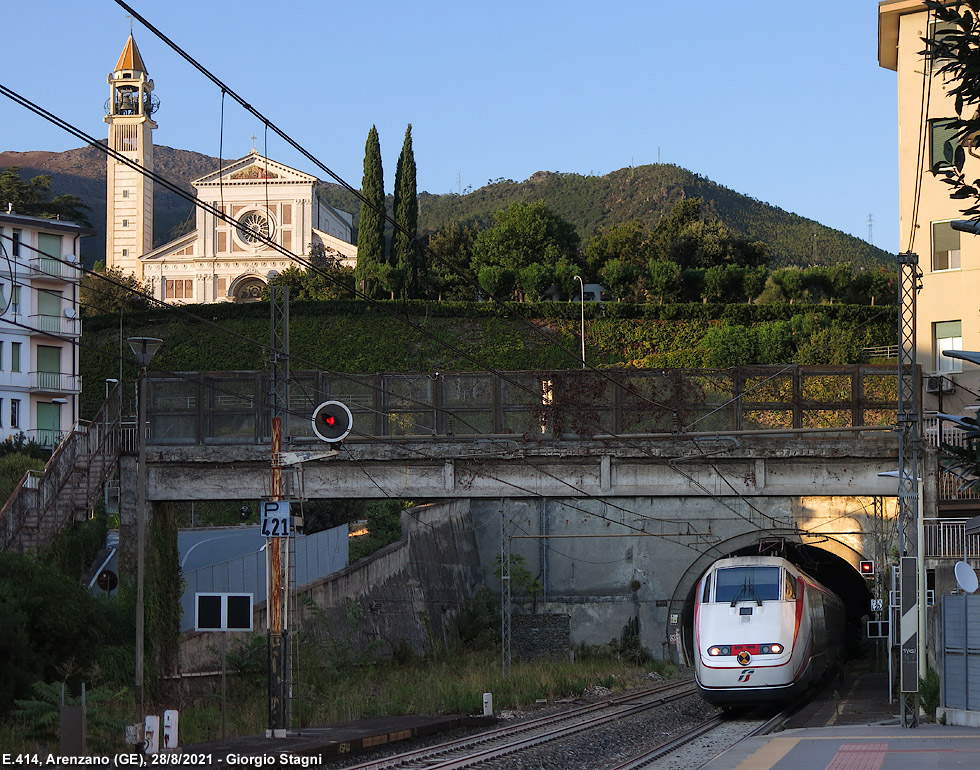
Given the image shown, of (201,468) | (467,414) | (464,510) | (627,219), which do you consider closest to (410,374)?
(467,414)

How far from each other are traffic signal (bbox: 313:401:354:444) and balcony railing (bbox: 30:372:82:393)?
44832 millimetres

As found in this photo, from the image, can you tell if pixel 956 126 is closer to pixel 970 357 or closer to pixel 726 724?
pixel 970 357

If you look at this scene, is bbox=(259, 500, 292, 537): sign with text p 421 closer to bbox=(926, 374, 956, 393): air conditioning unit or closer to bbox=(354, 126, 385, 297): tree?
bbox=(926, 374, 956, 393): air conditioning unit

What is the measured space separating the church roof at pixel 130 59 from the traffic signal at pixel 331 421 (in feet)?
332

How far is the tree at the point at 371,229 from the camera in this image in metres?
81.6

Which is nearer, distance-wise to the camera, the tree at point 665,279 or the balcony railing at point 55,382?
the balcony railing at point 55,382

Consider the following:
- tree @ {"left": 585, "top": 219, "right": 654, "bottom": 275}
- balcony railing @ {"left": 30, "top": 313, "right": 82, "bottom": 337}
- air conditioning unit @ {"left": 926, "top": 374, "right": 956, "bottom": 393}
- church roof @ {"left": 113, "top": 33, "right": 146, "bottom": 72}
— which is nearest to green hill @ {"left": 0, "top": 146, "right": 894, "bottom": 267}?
church roof @ {"left": 113, "top": 33, "right": 146, "bottom": 72}

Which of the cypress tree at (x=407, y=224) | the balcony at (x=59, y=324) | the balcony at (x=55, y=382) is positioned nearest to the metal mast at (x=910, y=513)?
the balcony at (x=59, y=324)

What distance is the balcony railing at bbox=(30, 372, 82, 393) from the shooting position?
199ft

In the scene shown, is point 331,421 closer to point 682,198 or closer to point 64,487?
point 64,487

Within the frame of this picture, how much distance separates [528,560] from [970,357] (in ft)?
114

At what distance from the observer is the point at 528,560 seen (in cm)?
4497

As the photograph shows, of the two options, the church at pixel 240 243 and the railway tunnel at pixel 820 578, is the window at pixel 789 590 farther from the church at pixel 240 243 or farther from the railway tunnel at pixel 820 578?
the church at pixel 240 243

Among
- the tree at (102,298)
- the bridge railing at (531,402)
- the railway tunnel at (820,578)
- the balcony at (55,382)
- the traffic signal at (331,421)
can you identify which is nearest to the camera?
the traffic signal at (331,421)
